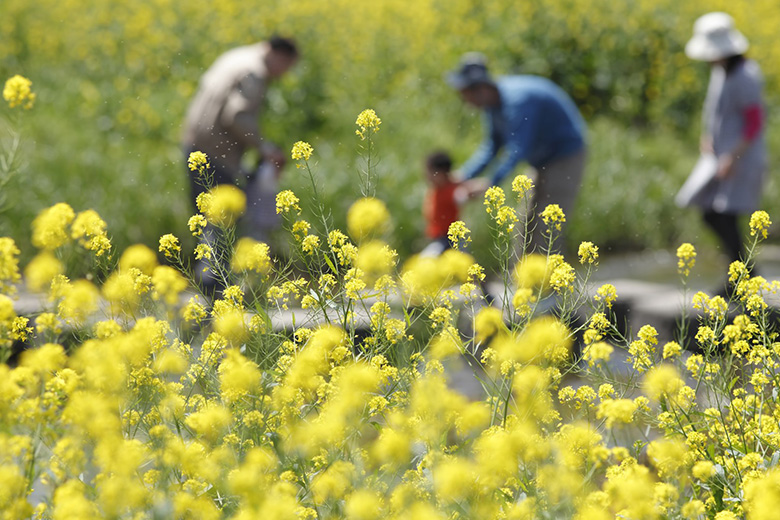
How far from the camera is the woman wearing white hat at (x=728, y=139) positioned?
5105 millimetres

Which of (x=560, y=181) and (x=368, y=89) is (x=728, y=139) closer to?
(x=560, y=181)

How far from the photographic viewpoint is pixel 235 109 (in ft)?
15.5

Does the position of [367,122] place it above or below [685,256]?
above

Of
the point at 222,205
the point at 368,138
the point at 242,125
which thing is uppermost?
the point at 368,138

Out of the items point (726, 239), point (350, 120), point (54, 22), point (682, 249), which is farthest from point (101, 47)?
point (682, 249)

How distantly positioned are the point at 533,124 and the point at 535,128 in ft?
0.12

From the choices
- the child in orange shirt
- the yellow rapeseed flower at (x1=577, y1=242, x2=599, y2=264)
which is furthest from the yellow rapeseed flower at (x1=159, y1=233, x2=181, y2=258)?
the child in orange shirt

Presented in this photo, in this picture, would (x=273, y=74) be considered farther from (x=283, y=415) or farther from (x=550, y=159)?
(x=283, y=415)

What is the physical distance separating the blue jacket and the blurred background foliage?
911 millimetres

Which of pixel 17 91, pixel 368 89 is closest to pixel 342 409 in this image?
pixel 17 91

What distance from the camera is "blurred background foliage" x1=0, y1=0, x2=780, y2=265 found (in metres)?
6.20

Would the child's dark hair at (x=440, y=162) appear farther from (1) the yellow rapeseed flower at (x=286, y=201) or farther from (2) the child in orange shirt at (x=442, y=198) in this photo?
(1) the yellow rapeseed flower at (x=286, y=201)

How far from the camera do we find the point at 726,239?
5422mm

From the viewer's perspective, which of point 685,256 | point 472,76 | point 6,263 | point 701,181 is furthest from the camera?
point 701,181
